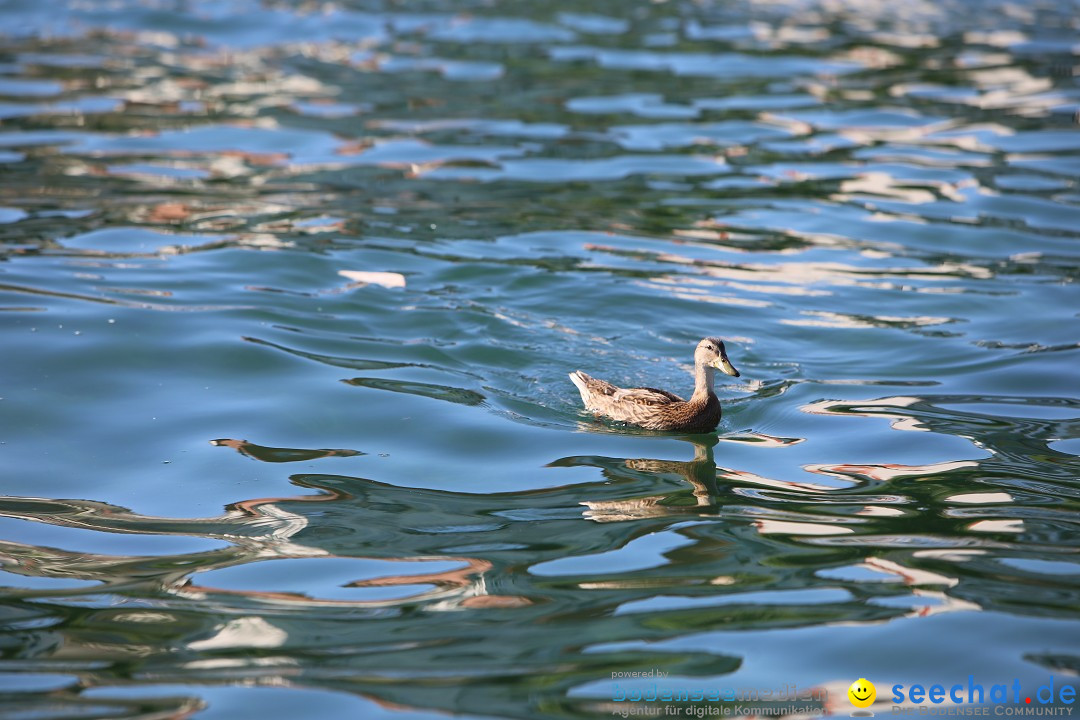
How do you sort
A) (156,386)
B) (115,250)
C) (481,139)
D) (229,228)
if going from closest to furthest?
(156,386) < (115,250) < (229,228) < (481,139)

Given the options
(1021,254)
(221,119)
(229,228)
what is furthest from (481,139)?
(1021,254)

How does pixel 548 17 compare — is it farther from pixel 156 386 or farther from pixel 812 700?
pixel 812 700

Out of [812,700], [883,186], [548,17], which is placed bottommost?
[812,700]

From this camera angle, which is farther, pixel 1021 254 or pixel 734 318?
pixel 1021 254

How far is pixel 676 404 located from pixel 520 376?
176cm

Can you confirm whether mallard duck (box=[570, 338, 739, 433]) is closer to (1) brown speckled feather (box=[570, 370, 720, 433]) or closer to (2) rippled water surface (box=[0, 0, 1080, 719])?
(1) brown speckled feather (box=[570, 370, 720, 433])

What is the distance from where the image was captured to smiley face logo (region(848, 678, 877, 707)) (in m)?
6.10

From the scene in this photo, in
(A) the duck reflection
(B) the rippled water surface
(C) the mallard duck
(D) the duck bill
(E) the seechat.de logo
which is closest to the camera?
(E) the seechat.de logo

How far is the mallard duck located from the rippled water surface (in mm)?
186

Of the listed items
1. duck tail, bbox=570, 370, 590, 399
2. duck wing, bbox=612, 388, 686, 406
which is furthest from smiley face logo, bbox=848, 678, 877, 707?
duck tail, bbox=570, 370, 590, 399

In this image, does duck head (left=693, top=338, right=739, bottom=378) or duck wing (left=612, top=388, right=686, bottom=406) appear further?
duck wing (left=612, top=388, right=686, bottom=406)

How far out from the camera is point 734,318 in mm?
12609

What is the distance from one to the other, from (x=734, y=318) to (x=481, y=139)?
7.69 metres

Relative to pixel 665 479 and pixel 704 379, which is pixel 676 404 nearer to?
pixel 704 379
